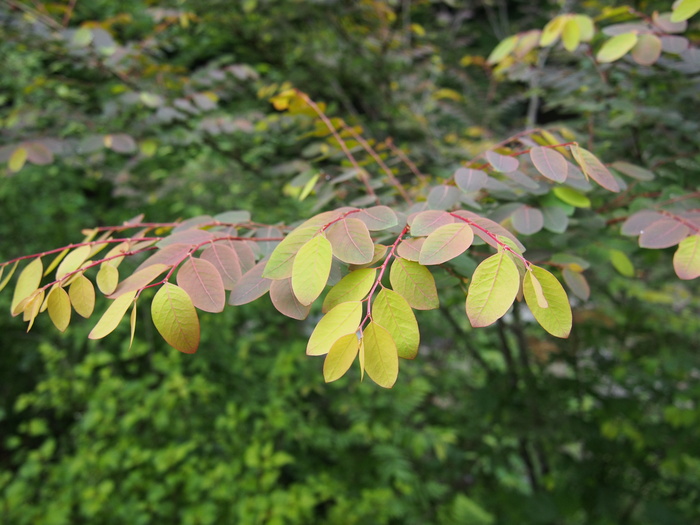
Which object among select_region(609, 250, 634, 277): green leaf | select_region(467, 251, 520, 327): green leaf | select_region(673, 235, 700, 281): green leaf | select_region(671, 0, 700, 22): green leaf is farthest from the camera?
select_region(609, 250, 634, 277): green leaf

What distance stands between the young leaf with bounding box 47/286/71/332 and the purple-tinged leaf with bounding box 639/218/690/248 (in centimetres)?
76

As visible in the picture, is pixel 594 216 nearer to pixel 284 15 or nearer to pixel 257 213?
pixel 257 213

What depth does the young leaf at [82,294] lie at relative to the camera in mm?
489

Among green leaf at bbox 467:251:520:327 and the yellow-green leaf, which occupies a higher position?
green leaf at bbox 467:251:520:327

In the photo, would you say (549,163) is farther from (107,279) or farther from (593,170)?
(107,279)

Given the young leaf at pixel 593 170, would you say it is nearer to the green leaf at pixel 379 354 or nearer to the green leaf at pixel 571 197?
the green leaf at pixel 571 197

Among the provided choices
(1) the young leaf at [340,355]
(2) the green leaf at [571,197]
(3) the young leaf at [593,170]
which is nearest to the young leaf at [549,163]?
(3) the young leaf at [593,170]

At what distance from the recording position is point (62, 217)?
96.1 inches

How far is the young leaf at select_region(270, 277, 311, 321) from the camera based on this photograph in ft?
1.44

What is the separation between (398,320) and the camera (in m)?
0.42

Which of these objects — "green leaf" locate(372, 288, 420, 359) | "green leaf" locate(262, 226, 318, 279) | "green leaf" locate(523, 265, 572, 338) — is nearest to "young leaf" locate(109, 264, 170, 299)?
"green leaf" locate(262, 226, 318, 279)

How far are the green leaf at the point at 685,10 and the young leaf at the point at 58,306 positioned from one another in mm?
988

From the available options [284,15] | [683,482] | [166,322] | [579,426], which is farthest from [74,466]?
[683,482]

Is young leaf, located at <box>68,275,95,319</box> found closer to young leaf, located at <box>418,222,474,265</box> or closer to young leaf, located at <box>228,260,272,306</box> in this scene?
young leaf, located at <box>228,260,272,306</box>
